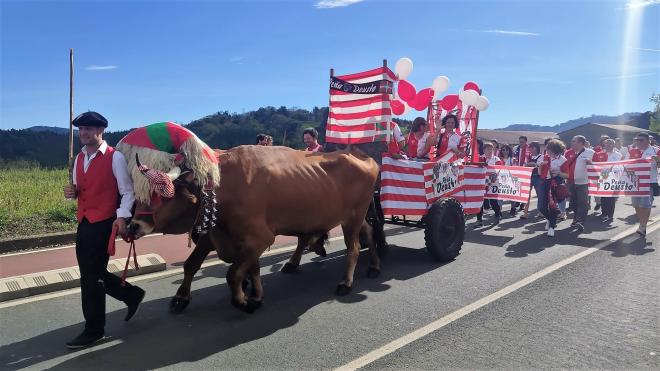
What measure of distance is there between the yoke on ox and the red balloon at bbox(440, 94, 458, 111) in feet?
11.1

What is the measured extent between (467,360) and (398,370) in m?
0.54

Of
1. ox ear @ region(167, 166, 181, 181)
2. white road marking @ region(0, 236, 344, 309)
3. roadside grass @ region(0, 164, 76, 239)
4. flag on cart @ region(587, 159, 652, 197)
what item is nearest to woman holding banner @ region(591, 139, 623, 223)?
flag on cart @ region(587, 159, 652, 197)

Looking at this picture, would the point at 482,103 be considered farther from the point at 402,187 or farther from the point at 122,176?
the point at 122,176

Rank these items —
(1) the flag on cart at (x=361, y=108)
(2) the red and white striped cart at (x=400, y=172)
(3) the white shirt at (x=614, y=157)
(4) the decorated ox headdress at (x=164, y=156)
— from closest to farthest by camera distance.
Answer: (4) the decorated ox headdress at (x=164, y=156)
(2) the red and white striped cart at (x=400, y=172)
(1) the flag on cart at (x=361, y=108)
(3) the white shirt at (x=614, y=157)

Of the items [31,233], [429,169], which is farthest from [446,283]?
[31,233]

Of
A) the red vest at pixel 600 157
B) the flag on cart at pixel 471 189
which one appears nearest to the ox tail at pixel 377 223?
the flag on cart at pixel 471 189

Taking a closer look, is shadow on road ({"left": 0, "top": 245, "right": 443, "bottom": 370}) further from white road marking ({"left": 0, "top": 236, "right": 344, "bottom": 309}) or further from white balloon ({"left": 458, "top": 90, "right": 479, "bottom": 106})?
white balloon ({"left": 458, "top": 90, "right": 479, "bottom": 106})

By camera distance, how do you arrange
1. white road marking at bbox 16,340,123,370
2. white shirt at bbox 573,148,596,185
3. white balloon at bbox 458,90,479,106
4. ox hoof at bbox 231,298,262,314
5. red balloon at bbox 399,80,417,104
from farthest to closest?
white shirt at bbox 573,148,596,185 < red balloon at bbox 399,80,417,104 < white balloon at bbox 458,90,479,106 < ox hoof at bbox 231,298,262,314 < white road marking at bbox 16,340,123,370

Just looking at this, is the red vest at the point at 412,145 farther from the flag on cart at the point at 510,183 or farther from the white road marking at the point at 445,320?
the flag on cart at the point at 510,183

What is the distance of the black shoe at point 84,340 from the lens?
361 centimetres

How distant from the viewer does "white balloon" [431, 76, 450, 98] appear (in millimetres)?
8234

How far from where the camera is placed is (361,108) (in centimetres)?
652

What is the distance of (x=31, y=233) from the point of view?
23.4 feet

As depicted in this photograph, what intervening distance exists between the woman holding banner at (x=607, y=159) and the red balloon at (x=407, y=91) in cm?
505
